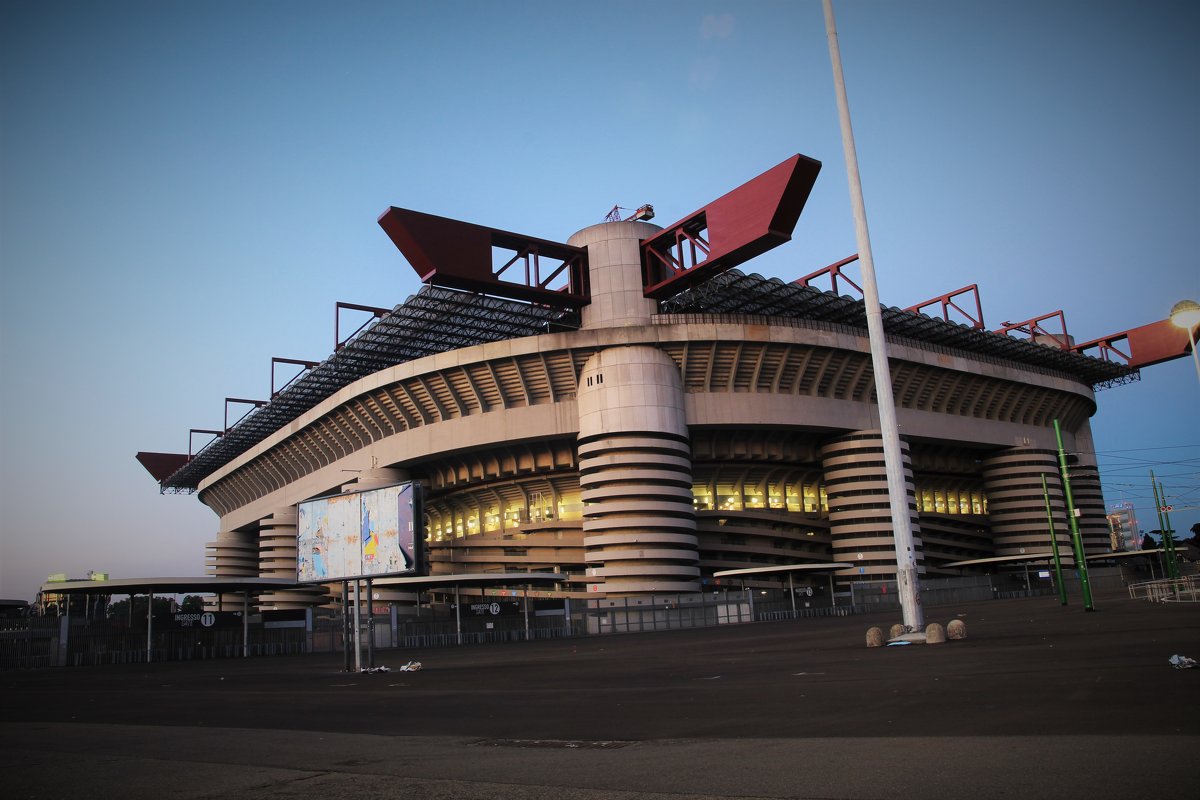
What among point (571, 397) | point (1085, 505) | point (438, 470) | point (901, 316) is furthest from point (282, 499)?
point (1085, 505)

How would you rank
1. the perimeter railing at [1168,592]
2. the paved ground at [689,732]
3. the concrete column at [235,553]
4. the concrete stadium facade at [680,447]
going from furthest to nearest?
the concrete column at [235,553], the concrete stadium facade at [680,447], the perimeter railing at [1168,592], the paved ground at [689,732]

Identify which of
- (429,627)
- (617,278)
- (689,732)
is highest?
(617,278)

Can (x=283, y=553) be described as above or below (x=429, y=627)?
above

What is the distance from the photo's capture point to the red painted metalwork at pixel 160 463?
10756 centimetres

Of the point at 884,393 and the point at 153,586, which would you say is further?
the point at 153,586

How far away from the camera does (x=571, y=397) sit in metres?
57.8

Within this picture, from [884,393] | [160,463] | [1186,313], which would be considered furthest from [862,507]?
[160,463]

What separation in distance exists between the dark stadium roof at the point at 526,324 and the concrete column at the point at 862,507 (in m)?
8.58

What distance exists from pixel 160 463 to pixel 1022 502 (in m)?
92.8

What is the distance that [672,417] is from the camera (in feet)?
179

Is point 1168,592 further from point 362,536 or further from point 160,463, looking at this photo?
point 160,463

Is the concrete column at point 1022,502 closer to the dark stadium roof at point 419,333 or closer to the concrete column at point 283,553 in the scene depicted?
the dark stadium roof at point 419,333

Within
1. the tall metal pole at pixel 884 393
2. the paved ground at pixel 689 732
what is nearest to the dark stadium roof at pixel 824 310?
the tall metal pole at pixel 884 393

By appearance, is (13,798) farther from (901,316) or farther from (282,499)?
(282,499)
